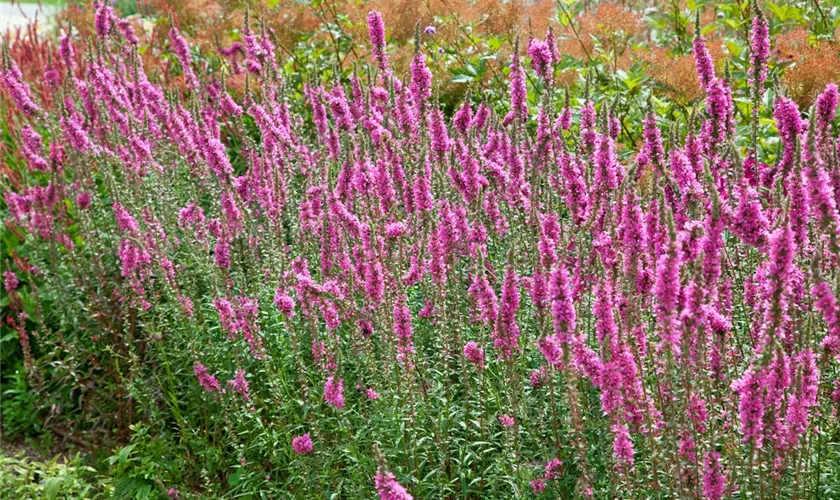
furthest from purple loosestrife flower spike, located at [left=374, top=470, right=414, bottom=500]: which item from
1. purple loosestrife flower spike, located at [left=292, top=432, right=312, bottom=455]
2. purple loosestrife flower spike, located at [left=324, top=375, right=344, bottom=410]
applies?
purple loosestrife flower spike, located at [left=292, top=432, right=312, bottom=455]

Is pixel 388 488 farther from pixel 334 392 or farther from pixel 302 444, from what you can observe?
pixel 302 444

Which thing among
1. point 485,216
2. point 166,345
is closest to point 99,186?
point 166,345

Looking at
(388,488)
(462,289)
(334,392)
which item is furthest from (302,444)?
(388,488)

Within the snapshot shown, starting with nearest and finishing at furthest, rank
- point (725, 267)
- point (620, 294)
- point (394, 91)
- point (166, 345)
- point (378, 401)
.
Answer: point (620, 294)
point (725, 267)
point (378, 401)
point (394, 91)
point (166, 345)

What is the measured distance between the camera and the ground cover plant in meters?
2.76

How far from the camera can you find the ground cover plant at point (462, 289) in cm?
276

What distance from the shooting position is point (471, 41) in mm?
6953

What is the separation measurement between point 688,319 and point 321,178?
2.57 m

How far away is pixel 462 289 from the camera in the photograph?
4.47 metres

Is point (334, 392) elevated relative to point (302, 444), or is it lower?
elevated

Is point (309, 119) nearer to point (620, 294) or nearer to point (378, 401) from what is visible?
point (378, 401)

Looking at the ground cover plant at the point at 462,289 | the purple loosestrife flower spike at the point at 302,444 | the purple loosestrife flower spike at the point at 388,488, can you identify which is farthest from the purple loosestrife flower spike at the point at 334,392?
the purple loosestrife flower spike at the point at 388,488

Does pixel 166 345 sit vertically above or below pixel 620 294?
below

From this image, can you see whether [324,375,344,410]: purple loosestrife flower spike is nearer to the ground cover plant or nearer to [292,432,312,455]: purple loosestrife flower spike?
the ground cover plant
